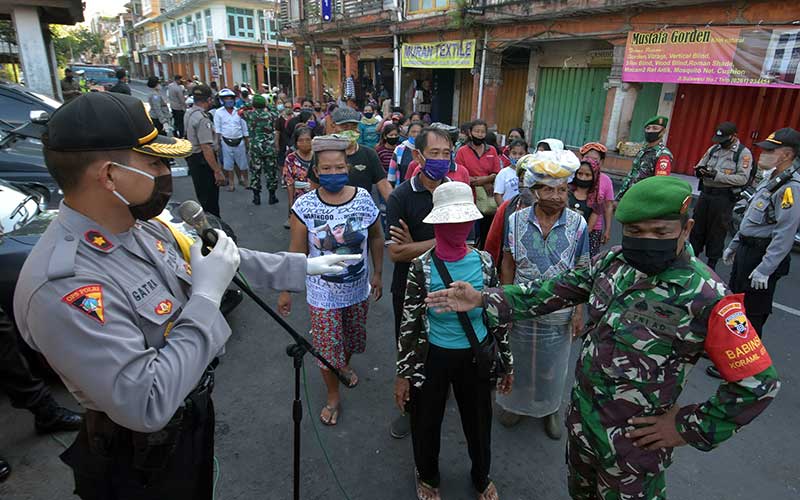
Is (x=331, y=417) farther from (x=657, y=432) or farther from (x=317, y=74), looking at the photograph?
(x=317, y=74)

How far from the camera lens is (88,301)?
A: 1210 millimetres

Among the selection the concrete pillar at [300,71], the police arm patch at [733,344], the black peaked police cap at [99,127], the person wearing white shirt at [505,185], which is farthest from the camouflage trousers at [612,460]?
the concrete pillar at [300,71]

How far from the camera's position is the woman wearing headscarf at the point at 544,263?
2.76 m

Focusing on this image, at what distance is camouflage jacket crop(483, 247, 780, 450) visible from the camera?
4.96 ft

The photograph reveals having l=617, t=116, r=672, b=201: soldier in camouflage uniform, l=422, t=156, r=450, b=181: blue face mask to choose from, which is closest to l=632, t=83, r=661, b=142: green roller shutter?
l=617, t=116, r=672, b=201: soldier in camouflage uniform

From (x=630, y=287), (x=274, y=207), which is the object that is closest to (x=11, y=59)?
(x=274, y=207)

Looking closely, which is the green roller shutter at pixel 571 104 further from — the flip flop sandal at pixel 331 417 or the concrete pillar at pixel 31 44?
the concrete pillar at pixel 31 44

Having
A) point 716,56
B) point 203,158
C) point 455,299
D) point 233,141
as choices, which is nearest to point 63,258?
point 455,299

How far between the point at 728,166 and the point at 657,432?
502cm

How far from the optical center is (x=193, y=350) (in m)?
1.28

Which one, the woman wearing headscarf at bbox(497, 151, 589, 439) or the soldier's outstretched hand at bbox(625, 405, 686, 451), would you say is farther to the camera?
the woman wearing headscarf at bbox(497, 151, 589, 439)

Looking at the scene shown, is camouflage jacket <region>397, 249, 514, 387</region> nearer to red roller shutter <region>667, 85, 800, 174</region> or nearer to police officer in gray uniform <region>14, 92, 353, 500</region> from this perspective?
police officer in gray uniform <region>14, 92, 353, 500</region>

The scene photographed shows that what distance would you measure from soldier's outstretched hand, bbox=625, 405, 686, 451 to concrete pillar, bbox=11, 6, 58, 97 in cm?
1357

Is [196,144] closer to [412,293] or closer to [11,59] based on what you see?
[412,293]
